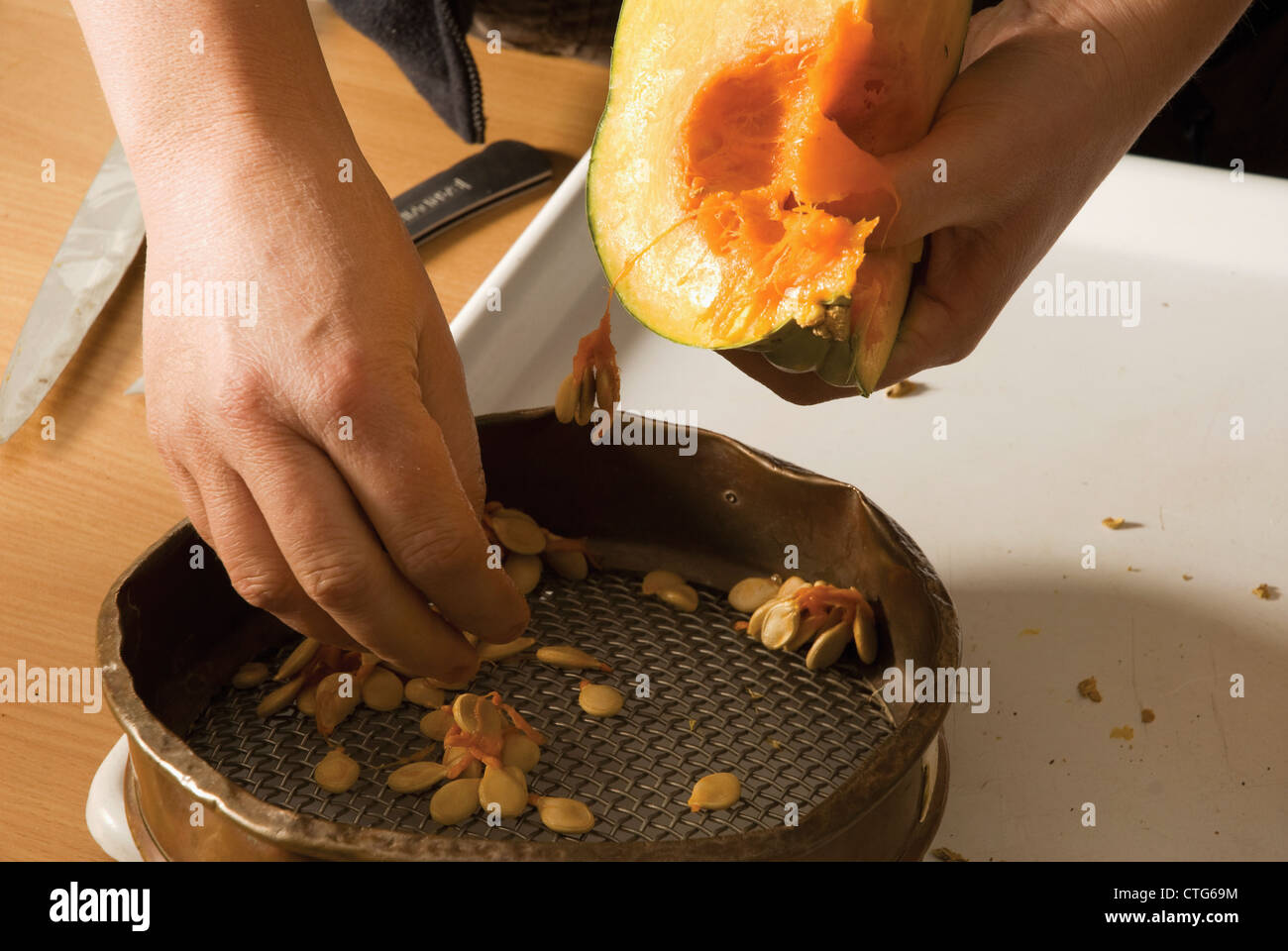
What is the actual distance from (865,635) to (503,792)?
0.64ft

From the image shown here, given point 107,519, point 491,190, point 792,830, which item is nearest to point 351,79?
point 491,190

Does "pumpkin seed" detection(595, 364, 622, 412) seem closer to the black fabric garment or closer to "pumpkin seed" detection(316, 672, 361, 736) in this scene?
"pumpkin seed" detection(316, 672, 361, 736)

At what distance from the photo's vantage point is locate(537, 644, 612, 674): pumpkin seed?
61 cm

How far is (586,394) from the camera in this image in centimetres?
63

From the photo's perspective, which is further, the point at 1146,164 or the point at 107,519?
the point at 1146,164

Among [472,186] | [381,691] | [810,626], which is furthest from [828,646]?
[472,186]

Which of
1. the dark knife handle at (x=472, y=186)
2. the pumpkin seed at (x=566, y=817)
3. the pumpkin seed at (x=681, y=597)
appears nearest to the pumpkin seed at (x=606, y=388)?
the pumpkin seed at (x=681, y=597)

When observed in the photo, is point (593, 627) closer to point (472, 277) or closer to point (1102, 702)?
point (1102, 702)

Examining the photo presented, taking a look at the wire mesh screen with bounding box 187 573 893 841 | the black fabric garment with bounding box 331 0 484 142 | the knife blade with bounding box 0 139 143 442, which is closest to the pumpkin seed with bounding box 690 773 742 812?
the wire mesh screen with bounding box 187 573 893 841

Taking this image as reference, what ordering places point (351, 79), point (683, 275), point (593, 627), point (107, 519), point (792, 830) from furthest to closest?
point (351, 79)
point (107, 519)
point (593, 627)
point (683, 275)
point (792, 830)

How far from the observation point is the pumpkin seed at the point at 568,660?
614 millimetres

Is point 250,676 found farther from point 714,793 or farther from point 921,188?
point 921,188

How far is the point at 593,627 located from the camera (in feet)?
2.13

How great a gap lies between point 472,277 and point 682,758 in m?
0.48
